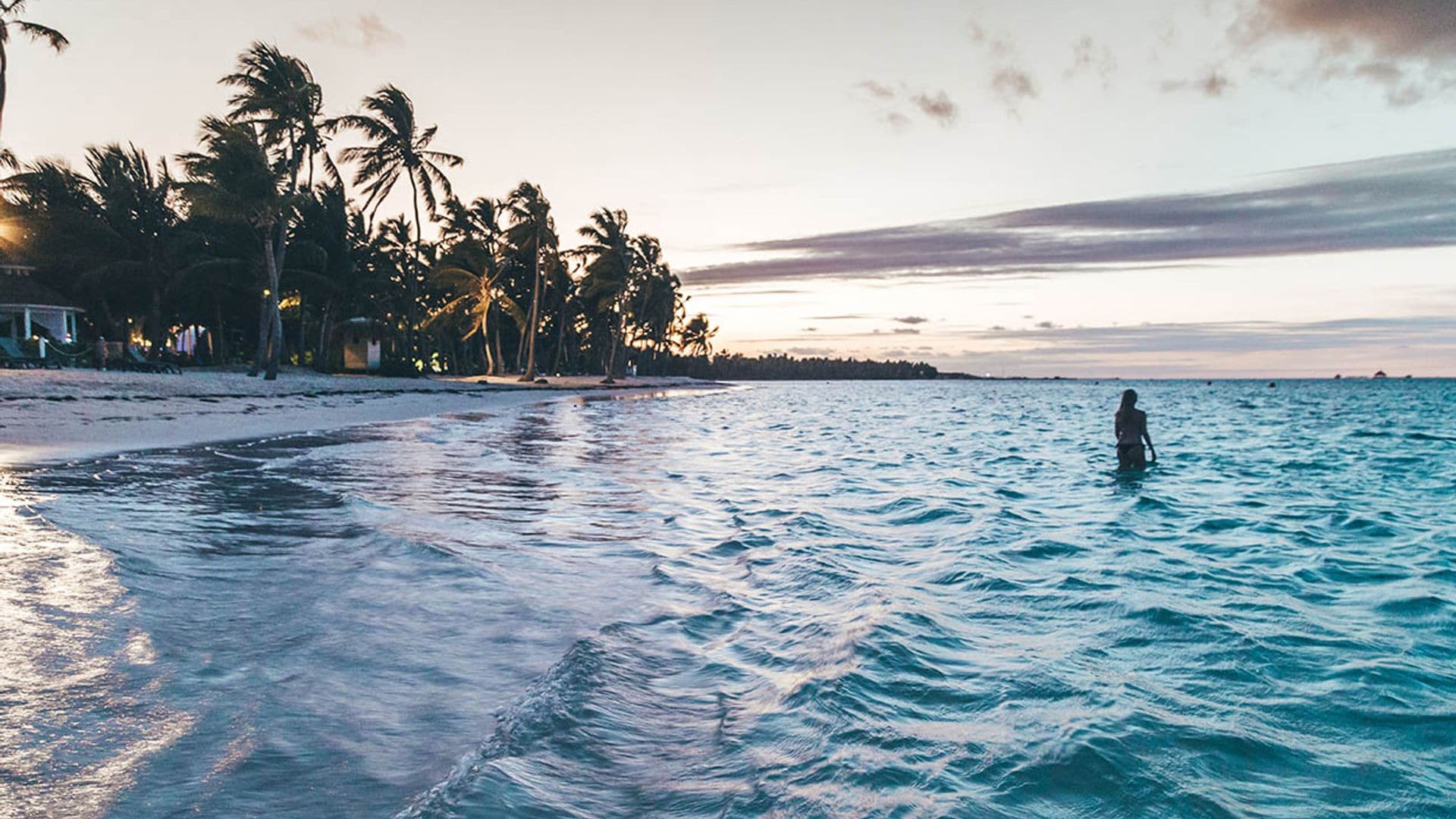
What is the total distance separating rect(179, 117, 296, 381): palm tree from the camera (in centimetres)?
2589

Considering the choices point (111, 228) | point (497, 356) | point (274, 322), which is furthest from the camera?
point (497, 356)

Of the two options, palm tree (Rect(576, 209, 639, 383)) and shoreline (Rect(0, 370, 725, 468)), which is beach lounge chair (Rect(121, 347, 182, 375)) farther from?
palm tree (Rect(576, 209, 639, 383))

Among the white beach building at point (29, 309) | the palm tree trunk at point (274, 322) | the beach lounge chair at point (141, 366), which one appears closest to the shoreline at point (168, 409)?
the palm tree trunk at point (274, 322)

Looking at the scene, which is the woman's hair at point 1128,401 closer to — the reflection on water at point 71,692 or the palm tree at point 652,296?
the reflection on water at point 71,692

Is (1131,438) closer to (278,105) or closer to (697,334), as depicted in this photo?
(278,105)

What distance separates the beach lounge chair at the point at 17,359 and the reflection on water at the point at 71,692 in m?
25.0

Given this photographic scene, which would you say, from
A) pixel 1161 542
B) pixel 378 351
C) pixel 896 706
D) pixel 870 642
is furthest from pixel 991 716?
pixel 378 351

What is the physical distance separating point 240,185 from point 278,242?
7292 millimetres

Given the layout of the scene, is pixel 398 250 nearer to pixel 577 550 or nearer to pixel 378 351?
pixel 378 351

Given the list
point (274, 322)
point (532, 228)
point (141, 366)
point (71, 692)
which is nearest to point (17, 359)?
point (141, 366)

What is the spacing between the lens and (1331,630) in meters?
5.29

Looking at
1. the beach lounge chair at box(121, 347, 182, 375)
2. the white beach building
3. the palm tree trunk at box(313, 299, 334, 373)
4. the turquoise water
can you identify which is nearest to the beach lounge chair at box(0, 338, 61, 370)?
the beach lounge chair at box(121, 347, 182, 375)

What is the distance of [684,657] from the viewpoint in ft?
14.0

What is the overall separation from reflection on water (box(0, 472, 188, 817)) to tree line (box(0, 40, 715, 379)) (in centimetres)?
2624
